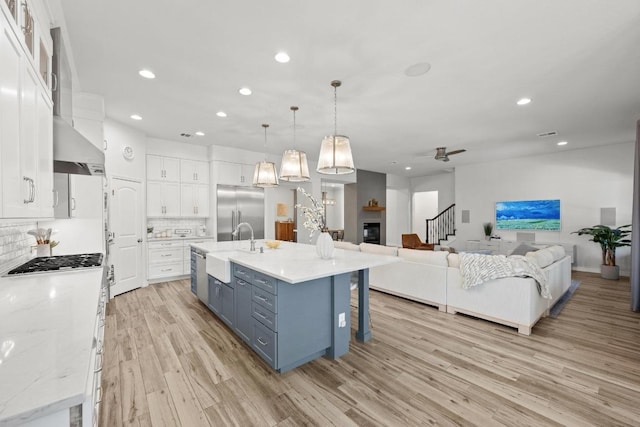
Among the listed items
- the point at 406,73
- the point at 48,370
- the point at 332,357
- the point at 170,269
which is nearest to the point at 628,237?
the point at 406,73

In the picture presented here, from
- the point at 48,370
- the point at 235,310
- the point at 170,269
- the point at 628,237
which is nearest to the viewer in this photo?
the point at 48,370

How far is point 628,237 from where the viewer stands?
6.07 m

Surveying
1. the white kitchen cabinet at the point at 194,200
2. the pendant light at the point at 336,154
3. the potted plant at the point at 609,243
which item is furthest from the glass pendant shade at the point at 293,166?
the potted plant at the point at 609,243

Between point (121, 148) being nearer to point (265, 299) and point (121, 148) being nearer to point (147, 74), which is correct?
point (147, 74)

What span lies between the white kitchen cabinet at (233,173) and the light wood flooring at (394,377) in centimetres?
326

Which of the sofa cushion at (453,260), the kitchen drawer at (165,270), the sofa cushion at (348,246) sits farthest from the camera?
the kitchen drawer at (165,270)

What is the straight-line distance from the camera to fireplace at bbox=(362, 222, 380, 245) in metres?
9.70

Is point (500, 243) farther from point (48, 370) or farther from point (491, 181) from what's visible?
point (48, 370)

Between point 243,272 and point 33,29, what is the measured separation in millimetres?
2254

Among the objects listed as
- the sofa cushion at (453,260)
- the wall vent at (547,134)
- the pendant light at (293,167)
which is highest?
the wall vent at (547,134)

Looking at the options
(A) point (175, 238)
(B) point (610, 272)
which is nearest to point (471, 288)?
(B) point (610, 272)

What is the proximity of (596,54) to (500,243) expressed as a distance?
18.5 feet

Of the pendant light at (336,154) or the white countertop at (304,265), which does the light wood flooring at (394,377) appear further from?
the pendant light at (336,154)

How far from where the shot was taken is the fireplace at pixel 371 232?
9695mm
